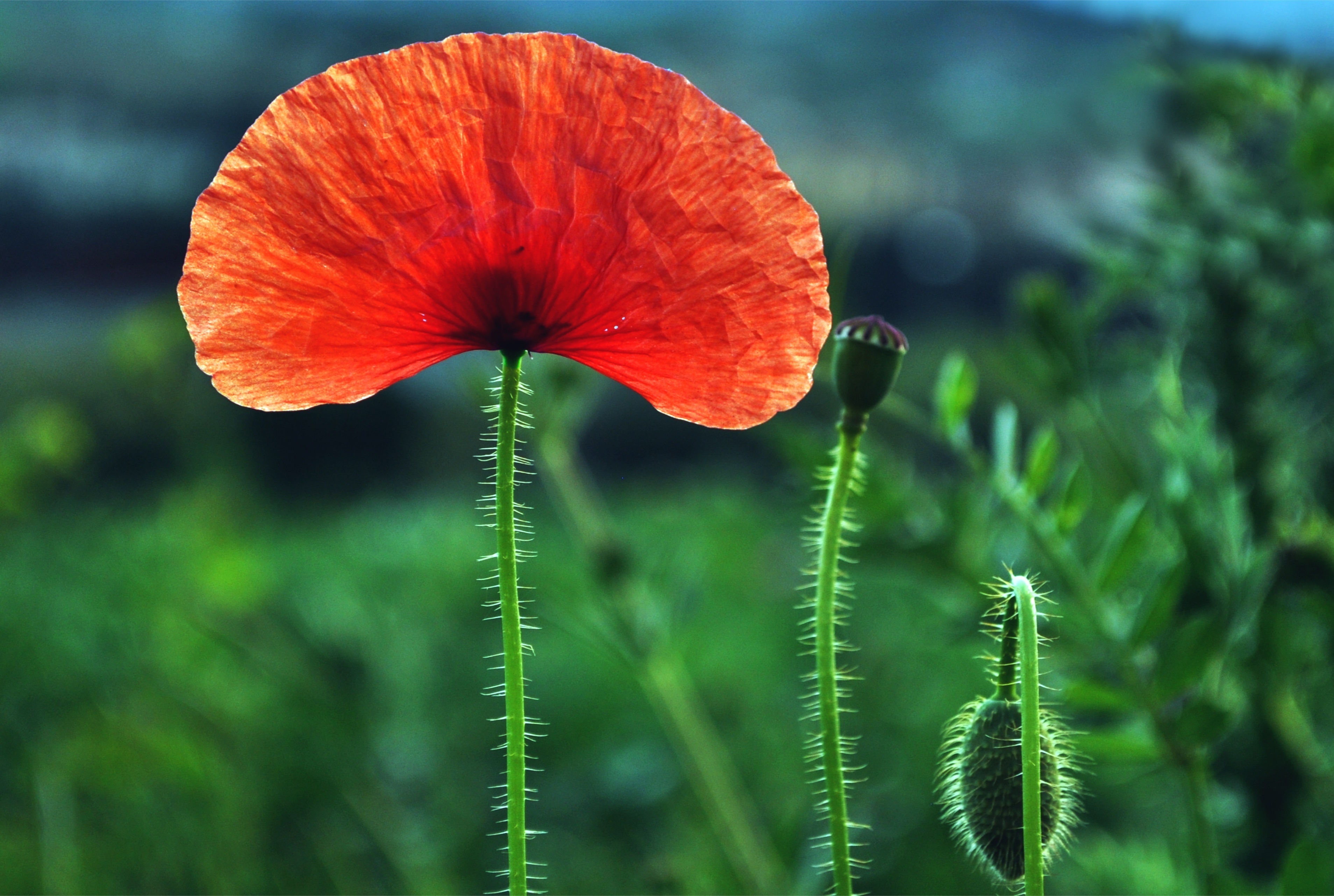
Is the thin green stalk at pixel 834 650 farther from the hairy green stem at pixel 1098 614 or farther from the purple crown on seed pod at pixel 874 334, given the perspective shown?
the hairy green stem at pixel 1098 614

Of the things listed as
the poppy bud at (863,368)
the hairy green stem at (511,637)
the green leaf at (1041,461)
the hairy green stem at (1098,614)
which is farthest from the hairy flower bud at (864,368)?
the green leaf at (1041,461)

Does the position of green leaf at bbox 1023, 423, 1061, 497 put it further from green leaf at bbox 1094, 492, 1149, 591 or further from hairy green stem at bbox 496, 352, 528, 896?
hairy green stem at bbox 496, 352, 528, 896

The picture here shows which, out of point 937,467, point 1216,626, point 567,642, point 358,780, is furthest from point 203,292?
point 937,467

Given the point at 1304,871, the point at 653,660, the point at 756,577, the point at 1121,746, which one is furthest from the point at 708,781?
the point at 756,577

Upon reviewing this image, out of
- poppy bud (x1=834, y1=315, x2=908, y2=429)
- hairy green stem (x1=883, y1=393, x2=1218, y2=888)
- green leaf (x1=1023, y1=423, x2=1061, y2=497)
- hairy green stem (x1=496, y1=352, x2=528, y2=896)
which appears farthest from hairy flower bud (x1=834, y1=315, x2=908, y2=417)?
green leaf (x1=1023, y1=423, x2=1061, y2=497)

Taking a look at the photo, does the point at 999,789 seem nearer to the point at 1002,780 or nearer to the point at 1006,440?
the point at 1002,780
